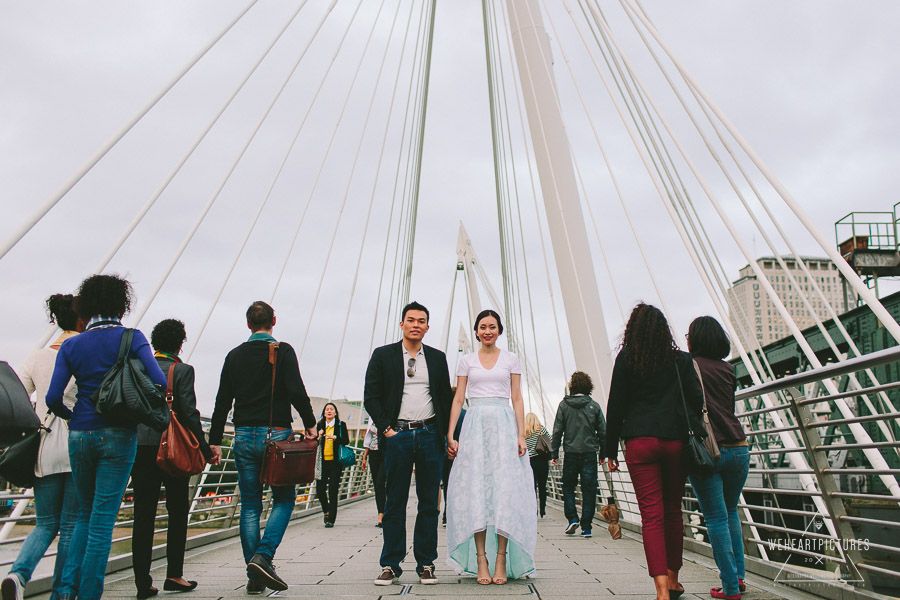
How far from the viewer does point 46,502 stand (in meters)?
2.95

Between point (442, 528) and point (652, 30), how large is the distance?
5.19 meters

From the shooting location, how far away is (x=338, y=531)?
Answer: 7188 mm

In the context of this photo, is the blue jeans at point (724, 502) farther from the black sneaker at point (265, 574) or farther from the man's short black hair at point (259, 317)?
the man's short black hair at point (259, 317)

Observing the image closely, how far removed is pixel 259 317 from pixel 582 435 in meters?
3.69

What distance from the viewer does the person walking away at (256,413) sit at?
364 centimetres

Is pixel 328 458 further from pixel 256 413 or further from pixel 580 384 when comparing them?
pixel 256 413

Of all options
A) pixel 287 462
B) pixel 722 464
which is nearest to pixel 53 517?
pixel 287 462

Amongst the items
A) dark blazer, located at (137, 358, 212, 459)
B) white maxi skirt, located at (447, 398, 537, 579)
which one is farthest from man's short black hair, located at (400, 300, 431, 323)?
dark blazer, located at (137, 358, 212, 459)

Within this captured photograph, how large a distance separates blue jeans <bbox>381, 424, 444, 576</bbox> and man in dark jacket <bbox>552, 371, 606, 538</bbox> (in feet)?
9.70

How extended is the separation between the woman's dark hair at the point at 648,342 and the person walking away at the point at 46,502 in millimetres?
2370

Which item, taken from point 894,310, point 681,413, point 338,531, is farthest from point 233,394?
point 894,310

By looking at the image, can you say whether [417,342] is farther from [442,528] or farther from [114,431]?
[442,528]

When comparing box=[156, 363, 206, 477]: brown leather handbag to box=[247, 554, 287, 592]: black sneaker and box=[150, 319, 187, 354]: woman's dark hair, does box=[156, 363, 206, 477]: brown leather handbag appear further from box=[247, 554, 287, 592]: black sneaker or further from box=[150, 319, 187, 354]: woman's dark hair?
box=[247, 554, 287, 592]: black sneaker

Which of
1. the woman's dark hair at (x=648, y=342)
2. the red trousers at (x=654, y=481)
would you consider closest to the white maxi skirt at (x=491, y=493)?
the red trousers at (x=654, y=481)
